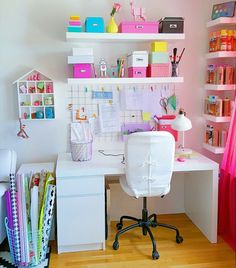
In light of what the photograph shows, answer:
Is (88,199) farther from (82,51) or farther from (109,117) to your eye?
(82,51)

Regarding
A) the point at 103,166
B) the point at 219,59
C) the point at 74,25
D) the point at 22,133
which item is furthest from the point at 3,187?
the point at 219,59

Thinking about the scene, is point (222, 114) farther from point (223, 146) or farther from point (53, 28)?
point (53, 28)

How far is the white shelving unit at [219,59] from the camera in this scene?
3.15 meters

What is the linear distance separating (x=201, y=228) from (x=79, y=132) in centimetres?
149

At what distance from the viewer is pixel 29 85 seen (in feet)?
10.6

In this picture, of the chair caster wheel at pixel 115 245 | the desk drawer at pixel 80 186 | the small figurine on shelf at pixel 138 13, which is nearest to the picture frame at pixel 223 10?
the small figurine on shelf at pixel 138 13

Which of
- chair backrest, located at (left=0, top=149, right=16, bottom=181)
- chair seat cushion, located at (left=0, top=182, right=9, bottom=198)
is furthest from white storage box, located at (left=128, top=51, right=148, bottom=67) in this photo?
chair seat cushion, located at (left=0, top=182, right=9, bottom=198)

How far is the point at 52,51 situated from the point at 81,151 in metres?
1.01

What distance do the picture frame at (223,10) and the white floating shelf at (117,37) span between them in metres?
0.42

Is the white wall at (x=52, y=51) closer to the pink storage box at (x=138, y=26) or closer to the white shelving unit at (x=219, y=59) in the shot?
the white shelving unit at (x=219, y=59)

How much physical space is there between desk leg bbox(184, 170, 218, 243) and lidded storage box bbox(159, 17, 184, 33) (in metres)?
1.32

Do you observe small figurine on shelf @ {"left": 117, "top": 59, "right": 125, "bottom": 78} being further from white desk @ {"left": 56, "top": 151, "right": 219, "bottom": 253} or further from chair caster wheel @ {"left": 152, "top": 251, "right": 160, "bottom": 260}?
chair caster wheel @ {"left": 152, "top": 251, "right": 160, "bottom": 260}

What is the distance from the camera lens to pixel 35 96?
327 centimetres

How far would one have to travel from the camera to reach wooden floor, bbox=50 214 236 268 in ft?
8.93
